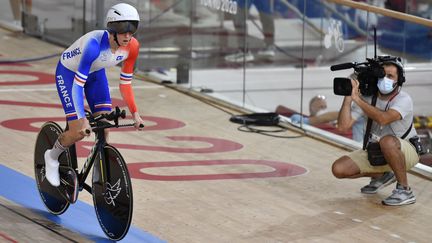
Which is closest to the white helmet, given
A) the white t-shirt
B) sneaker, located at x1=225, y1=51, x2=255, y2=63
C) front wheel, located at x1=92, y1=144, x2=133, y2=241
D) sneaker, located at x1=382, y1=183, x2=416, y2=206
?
front wheel, located at x1=92, y1=144, x2=133, y2=241

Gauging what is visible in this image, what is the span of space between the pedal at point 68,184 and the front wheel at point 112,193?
21cm

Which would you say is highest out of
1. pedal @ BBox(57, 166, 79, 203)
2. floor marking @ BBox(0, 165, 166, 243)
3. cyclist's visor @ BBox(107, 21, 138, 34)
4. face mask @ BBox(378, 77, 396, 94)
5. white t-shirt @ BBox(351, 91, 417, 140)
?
cyclist's visor @ BBox(107, 21, 138, 34)

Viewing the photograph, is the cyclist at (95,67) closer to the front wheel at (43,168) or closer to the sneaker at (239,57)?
the front wheel at (43,168)

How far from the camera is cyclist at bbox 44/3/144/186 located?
6953 millimetres

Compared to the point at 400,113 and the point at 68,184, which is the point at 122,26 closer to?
the point at 68,184

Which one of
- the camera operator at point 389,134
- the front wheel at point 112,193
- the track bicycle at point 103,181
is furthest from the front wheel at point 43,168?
the camera operator at point 389,134

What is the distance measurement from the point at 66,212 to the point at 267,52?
712 centimetres

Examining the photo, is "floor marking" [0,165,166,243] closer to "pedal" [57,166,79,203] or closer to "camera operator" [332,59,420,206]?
"pedal" [57,166,79,203]

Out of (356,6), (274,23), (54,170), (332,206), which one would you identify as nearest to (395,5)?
(274,23)

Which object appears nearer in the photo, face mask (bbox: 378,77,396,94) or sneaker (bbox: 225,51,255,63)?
face mask (bbox: 378,77,396,94)

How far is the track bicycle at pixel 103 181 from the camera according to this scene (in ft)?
22.9

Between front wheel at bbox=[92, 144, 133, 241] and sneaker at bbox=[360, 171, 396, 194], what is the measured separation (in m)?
2.52

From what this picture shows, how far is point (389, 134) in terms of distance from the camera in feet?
27.7

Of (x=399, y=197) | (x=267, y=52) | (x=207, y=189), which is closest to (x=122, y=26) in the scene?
(x=207, y=189)
